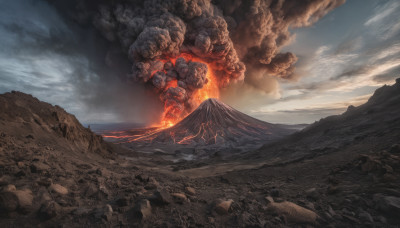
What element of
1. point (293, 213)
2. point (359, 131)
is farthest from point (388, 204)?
point (359, 131)

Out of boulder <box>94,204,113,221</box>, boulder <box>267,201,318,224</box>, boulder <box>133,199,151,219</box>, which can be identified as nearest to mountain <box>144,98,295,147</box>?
boulder <box>267,201,318,224</box>

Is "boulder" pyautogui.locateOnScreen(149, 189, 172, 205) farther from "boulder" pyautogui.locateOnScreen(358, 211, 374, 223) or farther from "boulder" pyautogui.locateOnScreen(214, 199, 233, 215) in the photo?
"boulder" pyautogui.locateOnScreen(358, 211, 374, 223)

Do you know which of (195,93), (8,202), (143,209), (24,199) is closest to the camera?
(8,202)

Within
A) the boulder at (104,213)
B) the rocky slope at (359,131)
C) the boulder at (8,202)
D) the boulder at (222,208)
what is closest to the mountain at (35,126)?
the boulder at (8,202)

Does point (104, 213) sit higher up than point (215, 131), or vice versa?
point (215, 131)

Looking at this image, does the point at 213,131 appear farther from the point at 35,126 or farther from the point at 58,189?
the point at 58,189

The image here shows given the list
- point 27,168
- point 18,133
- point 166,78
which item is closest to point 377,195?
point 27,168

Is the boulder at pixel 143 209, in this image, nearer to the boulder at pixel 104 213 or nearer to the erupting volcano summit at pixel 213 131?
the boulder at pixel 104 213
